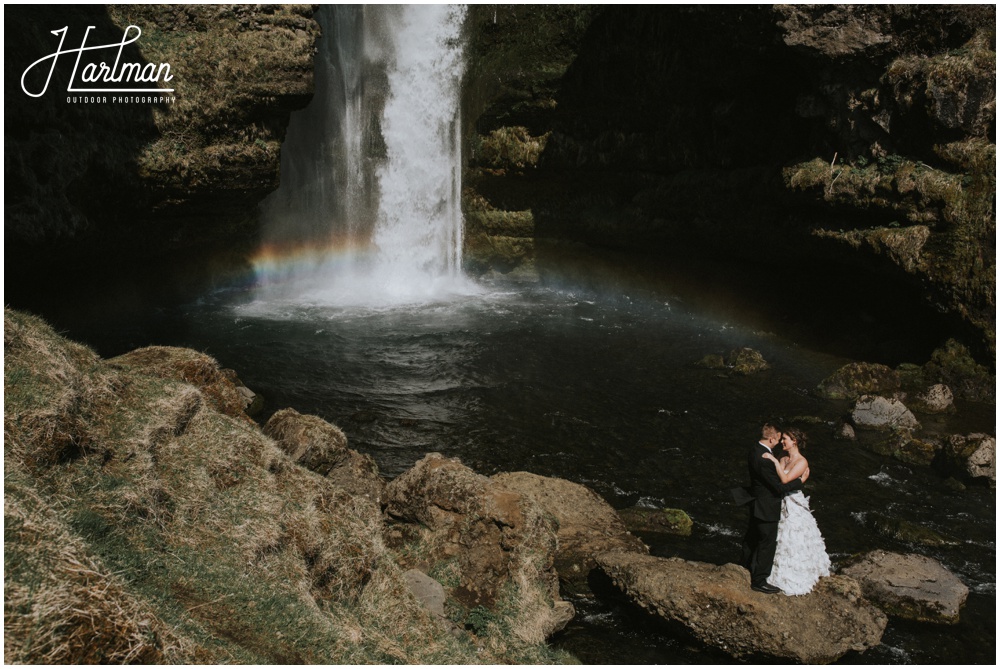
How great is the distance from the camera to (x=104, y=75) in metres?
21.5

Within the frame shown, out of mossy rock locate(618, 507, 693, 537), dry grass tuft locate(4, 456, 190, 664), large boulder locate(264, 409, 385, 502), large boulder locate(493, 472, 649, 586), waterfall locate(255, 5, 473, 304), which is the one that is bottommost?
mossy rock locate(618, 507, 693, 537)

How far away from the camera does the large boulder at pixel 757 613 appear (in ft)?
32.3

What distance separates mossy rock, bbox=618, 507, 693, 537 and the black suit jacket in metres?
3.29

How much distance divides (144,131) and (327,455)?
1465cm

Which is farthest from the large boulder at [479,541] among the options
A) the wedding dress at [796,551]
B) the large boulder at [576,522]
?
the wedding dress at [796,551]

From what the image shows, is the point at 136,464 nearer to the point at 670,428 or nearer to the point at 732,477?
the point at 732,477

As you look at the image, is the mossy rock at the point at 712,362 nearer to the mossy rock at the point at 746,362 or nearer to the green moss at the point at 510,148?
the mossy rock at the point at 746,362

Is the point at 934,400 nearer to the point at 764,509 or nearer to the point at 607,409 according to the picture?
the point at 607,409

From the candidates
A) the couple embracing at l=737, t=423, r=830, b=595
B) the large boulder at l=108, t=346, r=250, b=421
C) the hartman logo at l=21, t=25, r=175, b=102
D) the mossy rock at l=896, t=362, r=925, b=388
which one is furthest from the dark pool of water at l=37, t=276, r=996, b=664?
the hartman logo at l=21, t=25, r=175, b=102

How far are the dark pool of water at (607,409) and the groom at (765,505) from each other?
4.35 feet

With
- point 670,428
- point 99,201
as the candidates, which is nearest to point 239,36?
point 99,201

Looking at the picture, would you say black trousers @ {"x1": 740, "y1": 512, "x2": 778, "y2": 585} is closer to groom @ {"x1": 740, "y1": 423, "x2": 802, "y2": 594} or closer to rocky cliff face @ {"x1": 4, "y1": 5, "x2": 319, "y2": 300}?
groom @ {"x1": 740, "y1": 423, "x2": 802, "y2": 594}

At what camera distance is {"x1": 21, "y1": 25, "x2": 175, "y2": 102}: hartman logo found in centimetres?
1941

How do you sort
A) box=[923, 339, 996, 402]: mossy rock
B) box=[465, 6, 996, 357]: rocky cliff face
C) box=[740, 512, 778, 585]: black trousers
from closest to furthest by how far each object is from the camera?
box=[740, 512, 778, 585]: black trousers < box=[923, 339, 996, 402]: mossy rock < box=[465, 6, 996, 357]: rocky cliff face
